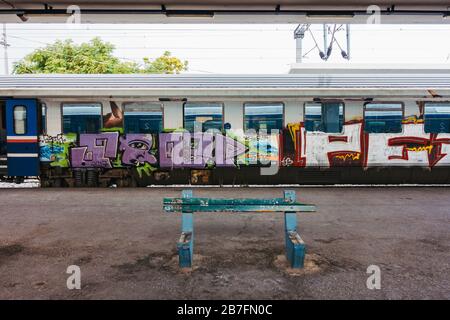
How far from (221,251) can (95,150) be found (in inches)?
289

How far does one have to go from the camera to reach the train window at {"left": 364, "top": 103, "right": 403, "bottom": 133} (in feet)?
37.1

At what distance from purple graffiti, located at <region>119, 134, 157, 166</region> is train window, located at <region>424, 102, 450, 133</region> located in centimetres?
861

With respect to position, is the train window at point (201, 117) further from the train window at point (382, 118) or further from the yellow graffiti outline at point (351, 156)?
the train window at point (382, 118)

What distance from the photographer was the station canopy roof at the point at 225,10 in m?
6.16

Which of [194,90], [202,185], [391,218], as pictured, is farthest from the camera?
[202,185]

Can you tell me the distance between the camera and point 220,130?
11250mm

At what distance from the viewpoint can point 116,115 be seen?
11.3 meters

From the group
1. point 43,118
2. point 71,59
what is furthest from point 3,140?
point 71,59

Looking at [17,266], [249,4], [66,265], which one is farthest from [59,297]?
[249,4]

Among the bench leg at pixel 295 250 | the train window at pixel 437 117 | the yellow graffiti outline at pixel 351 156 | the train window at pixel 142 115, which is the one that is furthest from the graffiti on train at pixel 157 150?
the bench leg at pixel 295 250

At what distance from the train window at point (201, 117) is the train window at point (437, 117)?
6452 mm

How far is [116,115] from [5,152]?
406 cm

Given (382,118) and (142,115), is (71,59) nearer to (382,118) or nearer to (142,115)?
(142,115)
